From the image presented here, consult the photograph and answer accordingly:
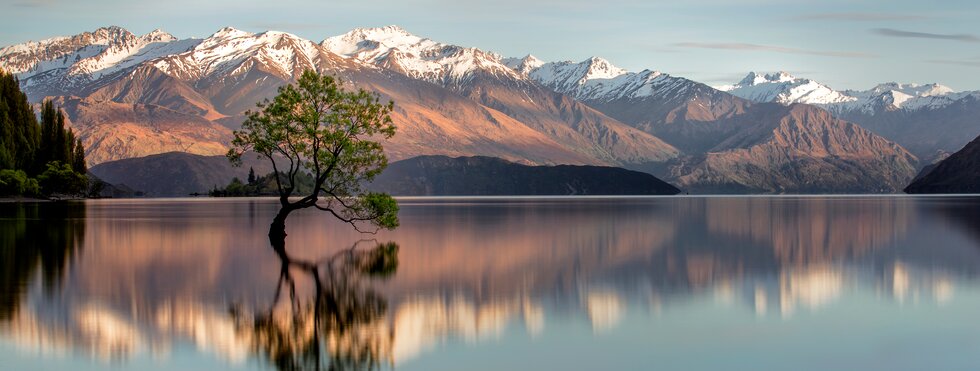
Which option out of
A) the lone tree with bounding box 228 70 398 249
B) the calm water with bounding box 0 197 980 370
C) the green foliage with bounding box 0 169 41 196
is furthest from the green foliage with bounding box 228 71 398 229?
the green foliage with bounding box 0 169 41 196

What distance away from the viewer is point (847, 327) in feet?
114

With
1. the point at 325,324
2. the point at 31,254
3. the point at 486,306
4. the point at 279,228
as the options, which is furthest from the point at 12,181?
the point at 325,324

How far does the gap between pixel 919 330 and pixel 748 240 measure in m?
48.9

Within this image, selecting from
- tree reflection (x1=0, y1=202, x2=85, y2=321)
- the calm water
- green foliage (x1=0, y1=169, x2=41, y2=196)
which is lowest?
the calm water

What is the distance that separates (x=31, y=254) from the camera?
62.0 meters

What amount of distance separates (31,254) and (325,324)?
3466 cm

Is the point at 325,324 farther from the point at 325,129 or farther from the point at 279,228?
the point at 279,228

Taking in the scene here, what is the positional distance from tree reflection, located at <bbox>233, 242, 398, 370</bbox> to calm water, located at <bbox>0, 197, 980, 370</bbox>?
113 mm

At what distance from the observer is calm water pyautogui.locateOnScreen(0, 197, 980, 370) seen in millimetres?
29359

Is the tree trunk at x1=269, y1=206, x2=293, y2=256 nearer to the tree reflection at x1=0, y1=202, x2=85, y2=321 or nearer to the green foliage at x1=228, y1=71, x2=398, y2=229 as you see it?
the green foliage at x1=228, y1=71, x2=398, y2=229

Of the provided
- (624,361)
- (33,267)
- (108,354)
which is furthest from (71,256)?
(624,361)

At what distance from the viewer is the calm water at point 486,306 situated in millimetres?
29359

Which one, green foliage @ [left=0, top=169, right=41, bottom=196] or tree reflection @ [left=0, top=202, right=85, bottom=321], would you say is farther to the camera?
green foliage @ [left=0, top=169, right=41, bottom=196]

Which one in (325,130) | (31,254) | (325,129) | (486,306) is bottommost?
(486,306)
